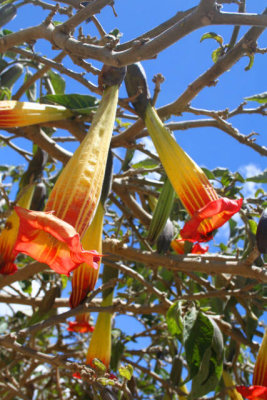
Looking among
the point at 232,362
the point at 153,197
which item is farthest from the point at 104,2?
the point at 232,362

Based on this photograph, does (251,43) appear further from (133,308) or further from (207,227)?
(133,308)

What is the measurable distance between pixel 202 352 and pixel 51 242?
1036 mm

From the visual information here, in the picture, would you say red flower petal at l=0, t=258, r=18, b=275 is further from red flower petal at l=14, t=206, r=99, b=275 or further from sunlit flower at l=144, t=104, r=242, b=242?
sunlit flower at l=144, t=104, r=242, b=242

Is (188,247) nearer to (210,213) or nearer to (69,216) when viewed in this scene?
(210,213)

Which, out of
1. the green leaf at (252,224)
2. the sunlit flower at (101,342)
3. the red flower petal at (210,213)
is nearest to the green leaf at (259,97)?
the green leaf at (252,224)

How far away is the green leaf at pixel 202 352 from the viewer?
1.85 metres

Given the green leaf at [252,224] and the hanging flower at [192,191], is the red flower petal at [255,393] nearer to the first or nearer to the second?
the hanging flower at [192,191]

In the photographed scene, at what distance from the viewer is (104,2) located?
4.56 ft

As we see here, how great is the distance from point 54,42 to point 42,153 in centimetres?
95

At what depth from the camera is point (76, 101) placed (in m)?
1.78

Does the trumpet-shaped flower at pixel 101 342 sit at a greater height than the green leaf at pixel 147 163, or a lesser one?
lesser

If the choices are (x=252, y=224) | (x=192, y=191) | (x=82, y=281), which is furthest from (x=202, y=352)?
(x=192, y=191)

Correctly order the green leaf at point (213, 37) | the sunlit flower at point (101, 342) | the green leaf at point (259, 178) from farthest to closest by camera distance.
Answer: the green leaf at point (259, 178), the sunlit flower at point (101, 342), the green leaf at point (213, 37)

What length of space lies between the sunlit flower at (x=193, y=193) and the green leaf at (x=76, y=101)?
407 mm
